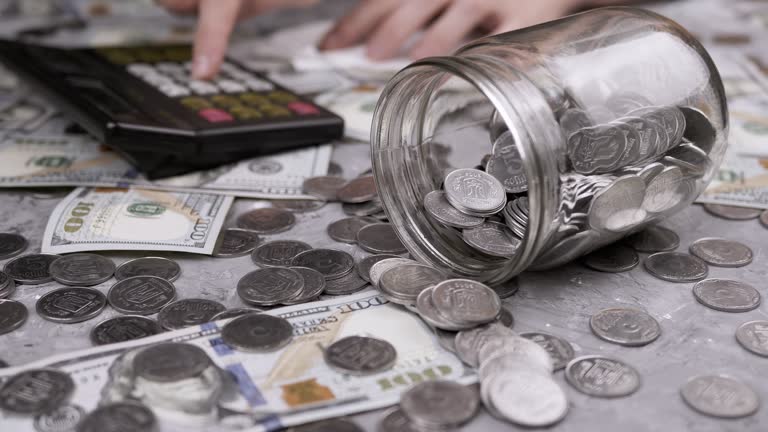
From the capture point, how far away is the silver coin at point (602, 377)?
0.61 metres

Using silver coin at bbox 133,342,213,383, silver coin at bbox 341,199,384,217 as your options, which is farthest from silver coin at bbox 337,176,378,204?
silver coin at bbox 133,342,213,383

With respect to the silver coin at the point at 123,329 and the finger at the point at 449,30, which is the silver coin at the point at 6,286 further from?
the finger at the point at 449,30

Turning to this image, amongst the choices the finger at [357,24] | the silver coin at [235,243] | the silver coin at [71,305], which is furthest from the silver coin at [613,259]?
the finger at [357,24]

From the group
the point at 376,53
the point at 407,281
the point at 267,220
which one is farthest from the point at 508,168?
the point at 376,53

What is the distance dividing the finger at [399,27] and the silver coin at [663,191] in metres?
0.64

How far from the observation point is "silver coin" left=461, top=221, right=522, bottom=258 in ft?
2.35

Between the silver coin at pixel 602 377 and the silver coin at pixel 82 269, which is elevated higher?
the silver coin at pixel 602 377

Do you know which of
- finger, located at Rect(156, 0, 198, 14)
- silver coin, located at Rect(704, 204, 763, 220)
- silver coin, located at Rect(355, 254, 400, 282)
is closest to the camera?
silver coin, located at Rect(355, 254, 400, 282)

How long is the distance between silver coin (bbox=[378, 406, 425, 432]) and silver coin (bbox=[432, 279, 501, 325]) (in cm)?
10

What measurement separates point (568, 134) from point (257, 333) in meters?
0.30

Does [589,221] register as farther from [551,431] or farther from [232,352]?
[232,352]

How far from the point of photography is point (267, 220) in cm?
87

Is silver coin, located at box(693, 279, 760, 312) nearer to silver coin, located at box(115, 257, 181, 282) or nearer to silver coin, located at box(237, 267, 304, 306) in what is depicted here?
silver coin, located at box(237, 267, 304, 306)

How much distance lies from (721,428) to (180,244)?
0.52 m
